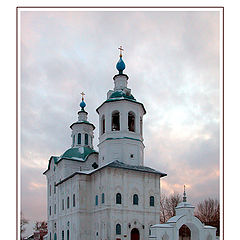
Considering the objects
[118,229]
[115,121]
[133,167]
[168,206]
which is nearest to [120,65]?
[115,121]

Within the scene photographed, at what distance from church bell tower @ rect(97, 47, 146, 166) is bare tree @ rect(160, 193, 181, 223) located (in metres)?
25.8

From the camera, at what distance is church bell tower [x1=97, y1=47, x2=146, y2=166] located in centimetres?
2744

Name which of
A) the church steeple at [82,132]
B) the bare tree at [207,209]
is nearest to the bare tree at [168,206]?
the bare tree at [207,209]

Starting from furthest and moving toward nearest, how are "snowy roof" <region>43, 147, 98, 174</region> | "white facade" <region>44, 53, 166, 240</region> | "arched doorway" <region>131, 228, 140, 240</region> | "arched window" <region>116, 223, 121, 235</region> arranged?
"snowy roof" <region>43, 147, 98, 174</region> → "white facade" <region>44, 53, 166, 240</region> → "arched doorway" <region>131, 228, 140, 240</region> → "arched window" <region>116, 223, 121, 235</region>

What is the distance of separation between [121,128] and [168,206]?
29.0 m

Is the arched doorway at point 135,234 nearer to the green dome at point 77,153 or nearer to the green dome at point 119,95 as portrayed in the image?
the green dome at point 77,153

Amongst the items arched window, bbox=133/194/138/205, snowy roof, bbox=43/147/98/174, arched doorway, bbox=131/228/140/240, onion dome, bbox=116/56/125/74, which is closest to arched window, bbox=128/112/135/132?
onion dome, bbox=116/56/125/74

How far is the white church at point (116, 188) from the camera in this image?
2464 cm

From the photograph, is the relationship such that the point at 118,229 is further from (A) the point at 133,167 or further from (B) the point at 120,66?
(B) the point at 120,66

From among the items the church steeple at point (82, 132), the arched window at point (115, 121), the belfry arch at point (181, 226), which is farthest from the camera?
the church steeple at point (82, 132)

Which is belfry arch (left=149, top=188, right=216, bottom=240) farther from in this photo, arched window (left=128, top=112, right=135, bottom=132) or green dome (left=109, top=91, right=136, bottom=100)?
green dome (left=109, top=91, right=136, bottom=100)

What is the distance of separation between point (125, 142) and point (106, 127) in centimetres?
227
